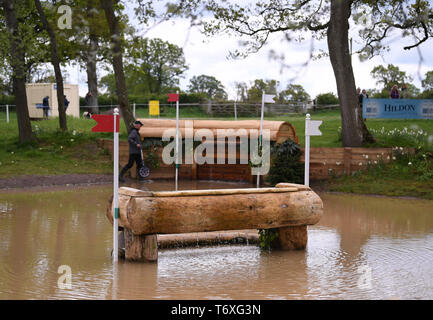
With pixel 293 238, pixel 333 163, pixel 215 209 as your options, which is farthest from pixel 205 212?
pixel 333 163

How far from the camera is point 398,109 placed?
1052 inches

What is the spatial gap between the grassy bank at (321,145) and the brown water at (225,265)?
462 centimetres

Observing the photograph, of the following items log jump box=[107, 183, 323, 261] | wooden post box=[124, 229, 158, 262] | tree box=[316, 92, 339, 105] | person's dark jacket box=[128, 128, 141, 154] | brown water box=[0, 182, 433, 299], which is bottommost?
brown water box=[0, 182, 433, 299]

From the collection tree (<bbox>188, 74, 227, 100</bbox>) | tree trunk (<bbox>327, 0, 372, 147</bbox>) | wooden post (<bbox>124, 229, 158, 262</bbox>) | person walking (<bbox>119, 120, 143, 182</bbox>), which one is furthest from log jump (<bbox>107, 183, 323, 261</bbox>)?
tree (<bbox>188, 74, 227, 100</bbox>)

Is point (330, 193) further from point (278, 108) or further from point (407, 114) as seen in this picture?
point (278, 108)

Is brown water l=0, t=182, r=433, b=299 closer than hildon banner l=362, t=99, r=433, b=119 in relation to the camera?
Yes

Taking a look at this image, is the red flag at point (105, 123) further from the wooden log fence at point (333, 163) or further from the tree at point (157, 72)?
the tree at point (157, 72)

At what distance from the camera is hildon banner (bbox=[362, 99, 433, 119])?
2630 cm

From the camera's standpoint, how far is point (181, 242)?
9992mm

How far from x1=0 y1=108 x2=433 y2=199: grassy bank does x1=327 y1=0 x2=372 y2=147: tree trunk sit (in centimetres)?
73

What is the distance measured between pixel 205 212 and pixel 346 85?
492 inches

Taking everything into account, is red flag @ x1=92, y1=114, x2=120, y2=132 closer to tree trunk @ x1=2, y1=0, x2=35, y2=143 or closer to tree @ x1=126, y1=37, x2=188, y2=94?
tree trunk @ x1=2, y1=0, x2=35, y2=143
